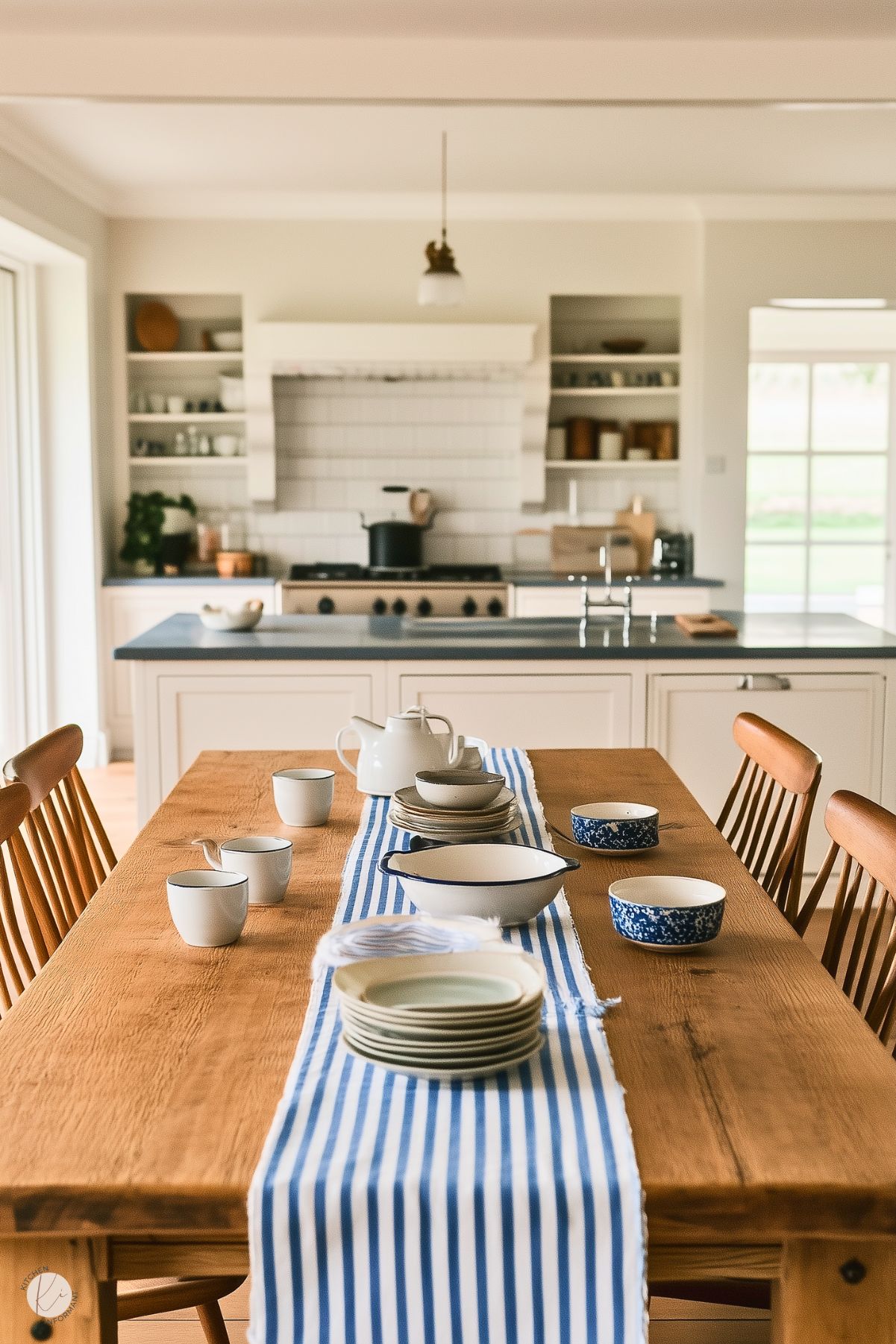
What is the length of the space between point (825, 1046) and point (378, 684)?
2.64m

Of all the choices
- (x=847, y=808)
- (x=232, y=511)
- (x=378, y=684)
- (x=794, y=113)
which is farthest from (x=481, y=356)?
(x=847, y=808)

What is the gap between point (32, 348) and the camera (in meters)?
6.04

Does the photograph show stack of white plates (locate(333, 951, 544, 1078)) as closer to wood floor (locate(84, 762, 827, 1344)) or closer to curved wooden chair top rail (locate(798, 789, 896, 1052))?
curved wooden chair top rail (locate(798, 789, 896, 1052))

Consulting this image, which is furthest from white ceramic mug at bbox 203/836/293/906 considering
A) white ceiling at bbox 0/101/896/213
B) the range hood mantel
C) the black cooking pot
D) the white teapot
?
the range hood mantel

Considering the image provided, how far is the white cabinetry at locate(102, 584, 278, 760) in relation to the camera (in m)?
6.48

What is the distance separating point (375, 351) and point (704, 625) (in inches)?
124

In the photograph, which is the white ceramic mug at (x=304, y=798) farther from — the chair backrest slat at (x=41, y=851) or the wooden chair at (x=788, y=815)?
the wooden chair at (x=788, y=815)

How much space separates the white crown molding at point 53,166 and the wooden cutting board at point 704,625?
10.3ft

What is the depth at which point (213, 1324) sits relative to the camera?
184cm

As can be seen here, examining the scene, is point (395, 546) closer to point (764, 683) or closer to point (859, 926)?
point (764, 683)

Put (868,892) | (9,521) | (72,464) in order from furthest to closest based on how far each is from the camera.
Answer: (72,464) < (9,521) < (868,892)

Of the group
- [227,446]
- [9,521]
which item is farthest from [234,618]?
[227,446]

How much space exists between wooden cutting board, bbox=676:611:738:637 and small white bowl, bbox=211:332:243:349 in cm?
347

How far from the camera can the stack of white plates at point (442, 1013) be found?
113cm
